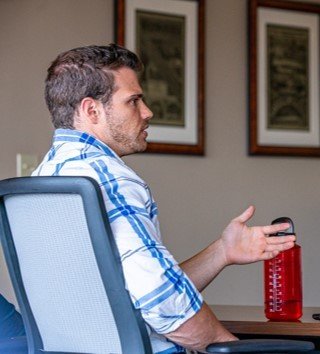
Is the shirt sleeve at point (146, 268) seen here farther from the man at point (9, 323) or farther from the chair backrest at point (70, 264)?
the man at point (9, 323)

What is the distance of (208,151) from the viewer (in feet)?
13.6

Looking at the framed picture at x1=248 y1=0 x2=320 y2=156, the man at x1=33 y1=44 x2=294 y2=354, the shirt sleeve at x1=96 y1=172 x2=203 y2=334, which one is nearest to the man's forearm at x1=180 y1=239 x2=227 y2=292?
the man at x1=33 y1=44 x2=294 y2=354

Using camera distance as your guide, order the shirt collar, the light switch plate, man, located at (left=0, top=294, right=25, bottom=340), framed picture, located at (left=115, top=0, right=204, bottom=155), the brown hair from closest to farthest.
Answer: the shirt collar → the brown hair → man, located at (left=0, top=294, right=25, bottom=340) → the light switch plate → framed picture, located at (left=115, top=0, right=204, bottom=155)

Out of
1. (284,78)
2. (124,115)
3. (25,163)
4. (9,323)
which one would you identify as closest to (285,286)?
(124,115)

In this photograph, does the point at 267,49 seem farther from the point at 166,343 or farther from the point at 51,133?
the point at 166,343

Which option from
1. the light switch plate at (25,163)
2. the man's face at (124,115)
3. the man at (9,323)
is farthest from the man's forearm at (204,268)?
the light switch plate at (25,163)

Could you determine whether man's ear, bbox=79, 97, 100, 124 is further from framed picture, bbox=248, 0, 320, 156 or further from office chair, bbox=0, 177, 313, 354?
framed picture, bbox=248, 0, 320, 156

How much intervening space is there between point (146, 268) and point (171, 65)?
2388 millimetres

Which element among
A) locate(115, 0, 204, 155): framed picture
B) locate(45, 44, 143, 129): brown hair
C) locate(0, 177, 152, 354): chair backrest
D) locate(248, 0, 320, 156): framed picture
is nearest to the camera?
locate(0, 177, 152, 354): chair backrest

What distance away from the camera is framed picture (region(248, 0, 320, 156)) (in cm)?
425

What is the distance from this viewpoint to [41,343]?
1990 millimetres

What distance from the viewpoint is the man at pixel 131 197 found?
1.83m

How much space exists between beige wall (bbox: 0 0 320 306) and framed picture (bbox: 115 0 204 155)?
0.07 metres

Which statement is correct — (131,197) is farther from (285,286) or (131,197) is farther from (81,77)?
(285,286)
